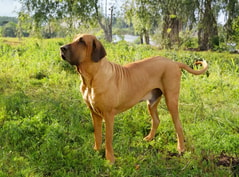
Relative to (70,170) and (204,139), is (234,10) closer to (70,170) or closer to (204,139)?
(204,139)

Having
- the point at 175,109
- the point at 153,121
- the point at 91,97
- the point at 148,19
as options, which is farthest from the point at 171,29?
the point at 91,97

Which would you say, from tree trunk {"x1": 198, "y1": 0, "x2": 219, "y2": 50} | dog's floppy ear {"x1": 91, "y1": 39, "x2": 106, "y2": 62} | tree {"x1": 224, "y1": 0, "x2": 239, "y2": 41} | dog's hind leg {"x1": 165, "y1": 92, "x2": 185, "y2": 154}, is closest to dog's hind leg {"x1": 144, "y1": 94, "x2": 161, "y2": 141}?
dog's hind leg {"x1": 165, "y1": 92, "x2": 185, "y2": 154}

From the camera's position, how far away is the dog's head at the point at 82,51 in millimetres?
3061

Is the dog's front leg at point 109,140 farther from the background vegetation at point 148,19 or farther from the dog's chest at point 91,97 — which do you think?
the background vegetation at point 148,19

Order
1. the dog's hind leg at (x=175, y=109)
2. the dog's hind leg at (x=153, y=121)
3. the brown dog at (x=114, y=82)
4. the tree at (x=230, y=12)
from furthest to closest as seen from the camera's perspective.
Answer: the tree at (x=230, y=12), the dog's hind leg at (x=153, y=121), the dog's hind leg at (x=175, y=109), the brown dog at (x=114, y=82)

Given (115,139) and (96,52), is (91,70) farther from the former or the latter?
(115,139)

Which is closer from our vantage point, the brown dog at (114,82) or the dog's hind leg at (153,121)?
the brown dog at (114,82)

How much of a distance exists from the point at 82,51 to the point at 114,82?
1.89 ft

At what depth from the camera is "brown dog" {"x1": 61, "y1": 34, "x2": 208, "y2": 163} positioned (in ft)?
10.5

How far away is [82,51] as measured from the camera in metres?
3.14

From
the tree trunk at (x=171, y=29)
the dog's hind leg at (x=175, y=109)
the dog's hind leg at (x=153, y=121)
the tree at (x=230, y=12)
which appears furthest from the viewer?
the tree at (x=230, y=12)

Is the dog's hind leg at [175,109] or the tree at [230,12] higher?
the tree at [230,12]

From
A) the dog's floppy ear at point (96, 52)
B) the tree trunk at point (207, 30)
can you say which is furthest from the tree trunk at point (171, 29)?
the dog's floppy ear at point (96, 52)

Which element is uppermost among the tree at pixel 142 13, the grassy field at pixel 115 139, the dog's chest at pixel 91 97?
the tree at pixel 142 13
